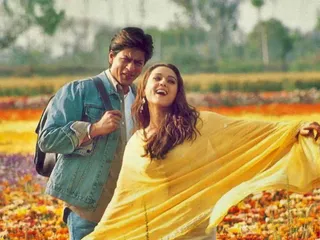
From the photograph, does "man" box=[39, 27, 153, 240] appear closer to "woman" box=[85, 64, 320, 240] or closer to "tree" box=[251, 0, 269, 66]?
"woman" box=[85, 64, 320, 240]

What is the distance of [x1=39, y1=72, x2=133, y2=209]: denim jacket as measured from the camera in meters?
6.04

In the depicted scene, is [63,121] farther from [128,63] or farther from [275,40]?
[275,40]

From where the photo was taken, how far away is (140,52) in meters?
Answer: 5.99

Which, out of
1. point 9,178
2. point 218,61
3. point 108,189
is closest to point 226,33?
point 218,61

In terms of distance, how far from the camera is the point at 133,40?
19.6 feet

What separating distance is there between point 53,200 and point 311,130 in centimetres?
327

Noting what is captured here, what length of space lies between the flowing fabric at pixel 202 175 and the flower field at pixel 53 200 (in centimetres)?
45

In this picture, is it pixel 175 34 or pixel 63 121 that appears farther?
pixel 175 34

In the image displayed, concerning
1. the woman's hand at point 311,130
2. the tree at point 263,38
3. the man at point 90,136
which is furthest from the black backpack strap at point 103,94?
the tree at point 263,38

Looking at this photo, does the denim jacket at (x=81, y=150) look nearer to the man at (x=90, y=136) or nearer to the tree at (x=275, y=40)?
the man at (x=90, y=136)

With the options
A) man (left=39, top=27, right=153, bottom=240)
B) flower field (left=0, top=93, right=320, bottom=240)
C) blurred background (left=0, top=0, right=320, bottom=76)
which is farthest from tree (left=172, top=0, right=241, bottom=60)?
man (left=39, top=27, right=153, bottom=240)

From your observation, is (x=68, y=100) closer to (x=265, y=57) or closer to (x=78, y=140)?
(x=78, y=140)

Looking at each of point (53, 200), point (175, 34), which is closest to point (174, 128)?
point (53, 200)

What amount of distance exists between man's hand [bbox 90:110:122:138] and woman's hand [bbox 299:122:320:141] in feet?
2.66
